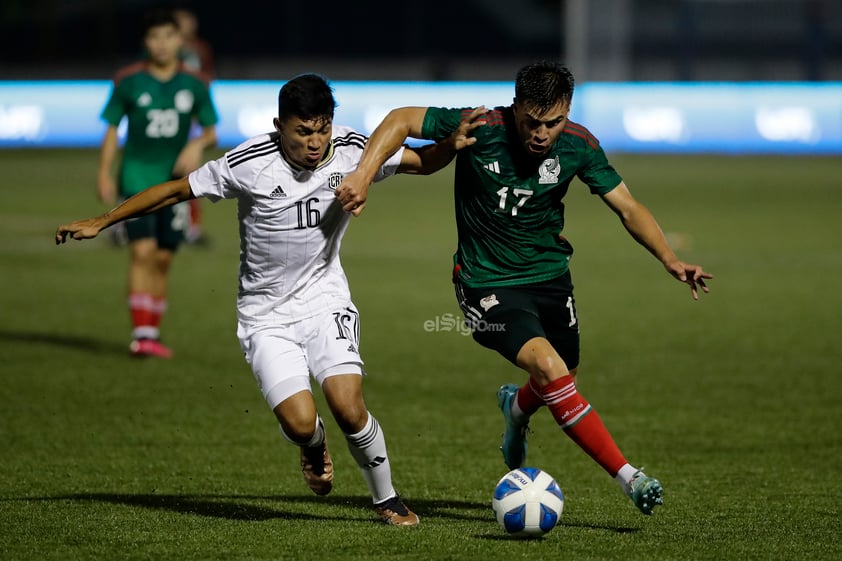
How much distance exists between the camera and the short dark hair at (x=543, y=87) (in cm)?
531

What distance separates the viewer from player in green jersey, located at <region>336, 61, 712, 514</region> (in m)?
5.34

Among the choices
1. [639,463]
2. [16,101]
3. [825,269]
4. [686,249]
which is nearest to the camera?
[639,463]

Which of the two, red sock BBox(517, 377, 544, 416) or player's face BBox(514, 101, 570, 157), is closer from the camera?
player's face BBox(514, 101, 570, 157)

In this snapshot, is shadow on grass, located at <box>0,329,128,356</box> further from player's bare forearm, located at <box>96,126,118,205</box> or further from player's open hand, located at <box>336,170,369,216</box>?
player's open hand, located at <box>336,170,369,216</box>

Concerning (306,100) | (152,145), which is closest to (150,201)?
(306,100)

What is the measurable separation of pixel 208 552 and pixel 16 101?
22.0 m

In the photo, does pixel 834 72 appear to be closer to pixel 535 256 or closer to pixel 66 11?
pixel 66 11

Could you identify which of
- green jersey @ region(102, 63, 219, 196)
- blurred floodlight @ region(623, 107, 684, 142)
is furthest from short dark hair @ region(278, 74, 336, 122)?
blurred floodlight @ region(623, 107, 684, 142)

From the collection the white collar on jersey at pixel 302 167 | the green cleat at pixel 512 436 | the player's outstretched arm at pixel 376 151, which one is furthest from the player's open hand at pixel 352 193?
the green cleat at pixel 512 436

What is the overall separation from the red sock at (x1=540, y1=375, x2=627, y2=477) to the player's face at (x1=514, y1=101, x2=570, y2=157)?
3.10ft

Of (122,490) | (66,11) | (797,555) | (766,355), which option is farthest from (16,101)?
(797,555)

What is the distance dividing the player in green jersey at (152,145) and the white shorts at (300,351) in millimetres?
4191

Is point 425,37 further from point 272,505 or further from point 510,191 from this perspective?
point 272,505

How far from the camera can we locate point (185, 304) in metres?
12.0
